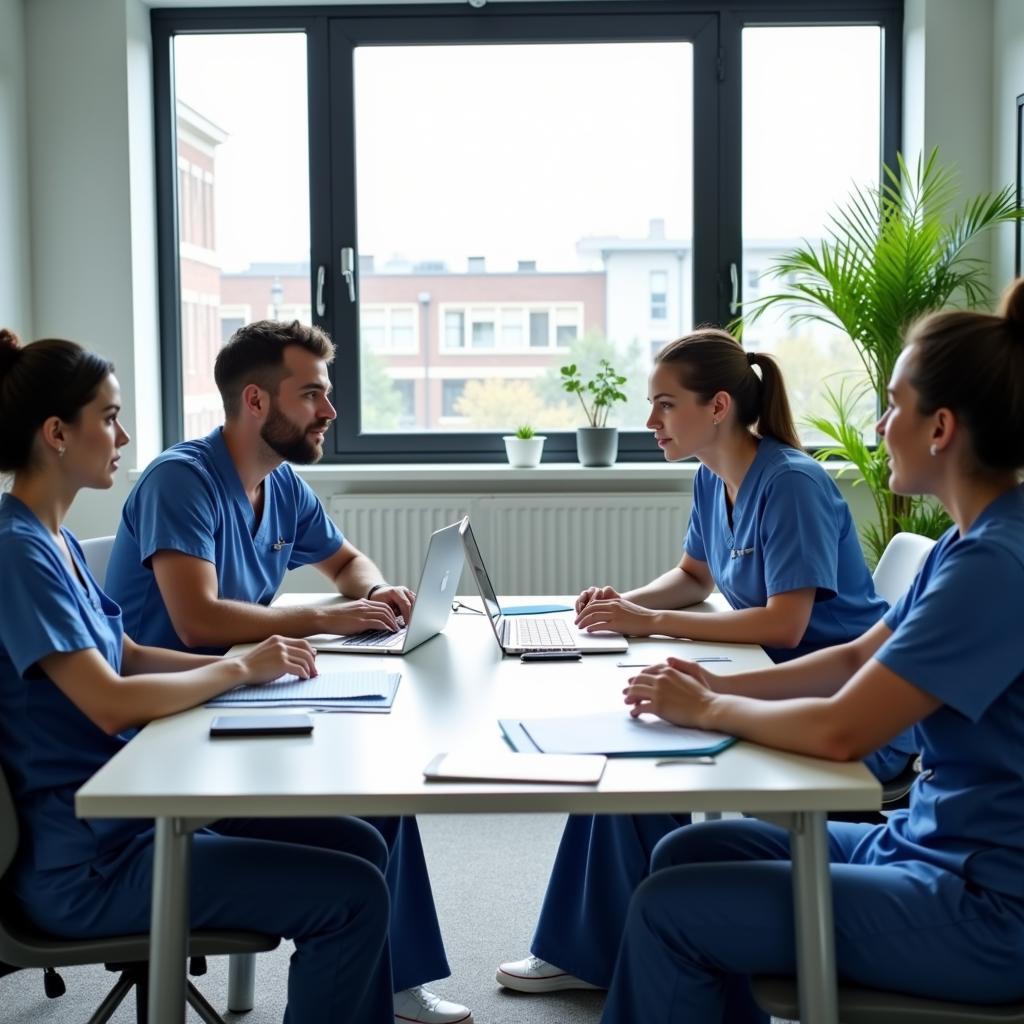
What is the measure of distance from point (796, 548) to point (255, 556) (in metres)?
1.05

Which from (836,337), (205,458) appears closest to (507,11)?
(836,337)

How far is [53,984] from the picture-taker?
2303mm

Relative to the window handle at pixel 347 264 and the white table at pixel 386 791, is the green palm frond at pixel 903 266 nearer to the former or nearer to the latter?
the window handle at pixel 347 264

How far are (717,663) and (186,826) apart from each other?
0.93m

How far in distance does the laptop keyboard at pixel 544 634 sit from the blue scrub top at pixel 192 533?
0.54 m

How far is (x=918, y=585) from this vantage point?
1658mm

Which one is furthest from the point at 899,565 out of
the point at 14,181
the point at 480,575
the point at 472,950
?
the point at 14,181

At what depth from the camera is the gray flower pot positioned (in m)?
4.16

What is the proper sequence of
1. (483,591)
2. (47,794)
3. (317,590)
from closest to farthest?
1. (47,794)
2. (483,591)
3. (317,590)

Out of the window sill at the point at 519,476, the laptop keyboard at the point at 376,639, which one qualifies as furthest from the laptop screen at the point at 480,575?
the window sill at the point at 519,476

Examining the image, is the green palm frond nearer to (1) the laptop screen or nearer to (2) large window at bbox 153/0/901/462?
(2) large window at bbox 153/0/901/462

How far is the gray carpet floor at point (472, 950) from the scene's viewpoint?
2330 mm

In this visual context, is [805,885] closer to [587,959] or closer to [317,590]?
[587,959]

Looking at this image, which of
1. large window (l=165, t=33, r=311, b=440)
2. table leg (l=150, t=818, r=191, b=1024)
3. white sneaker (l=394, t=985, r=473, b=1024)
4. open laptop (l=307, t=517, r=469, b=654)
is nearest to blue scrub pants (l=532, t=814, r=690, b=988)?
white sneaker (l=394, t=985, r=473, b=1024)
